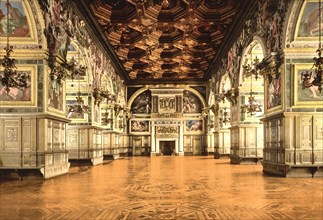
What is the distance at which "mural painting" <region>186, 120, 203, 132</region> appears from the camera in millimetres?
38156

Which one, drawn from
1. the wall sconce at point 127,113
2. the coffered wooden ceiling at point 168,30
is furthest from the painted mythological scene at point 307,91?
the wall sconce at point 127,113

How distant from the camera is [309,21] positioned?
41.4ft

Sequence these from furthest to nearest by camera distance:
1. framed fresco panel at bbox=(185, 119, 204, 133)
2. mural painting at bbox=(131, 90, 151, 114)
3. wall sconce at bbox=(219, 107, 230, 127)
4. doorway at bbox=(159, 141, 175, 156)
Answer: doorway at bbox=(159, 141, 175, 156)
mural painting at bbox=(131, 90, 151, 114)
framed fresco panel at bbox=(185, 119, 204, 133)
wall sconce at bbox=(219, 107, 230, 127)

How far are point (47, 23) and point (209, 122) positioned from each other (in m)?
24.4

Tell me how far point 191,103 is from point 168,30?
16833mm

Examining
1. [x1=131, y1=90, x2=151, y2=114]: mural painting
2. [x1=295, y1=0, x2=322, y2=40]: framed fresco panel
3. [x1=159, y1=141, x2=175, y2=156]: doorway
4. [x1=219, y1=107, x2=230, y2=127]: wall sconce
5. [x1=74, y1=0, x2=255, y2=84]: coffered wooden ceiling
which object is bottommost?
[x1=159, y1=141, x2=175, y2=156]: doorway

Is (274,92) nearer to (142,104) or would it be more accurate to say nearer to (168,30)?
(168,30)

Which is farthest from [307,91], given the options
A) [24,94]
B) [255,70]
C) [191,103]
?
[191,103]

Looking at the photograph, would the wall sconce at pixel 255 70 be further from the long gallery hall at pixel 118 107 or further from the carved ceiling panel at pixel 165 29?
the carved ceiling panel at pixel 165 29

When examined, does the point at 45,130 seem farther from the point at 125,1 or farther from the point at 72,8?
the point at 125,1

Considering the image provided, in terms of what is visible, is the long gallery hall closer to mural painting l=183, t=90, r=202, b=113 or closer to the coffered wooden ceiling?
the coffered wooden ceiling

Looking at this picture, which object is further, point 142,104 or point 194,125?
point 142,104

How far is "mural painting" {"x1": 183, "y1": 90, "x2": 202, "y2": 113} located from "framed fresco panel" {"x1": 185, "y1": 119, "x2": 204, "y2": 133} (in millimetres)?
1030

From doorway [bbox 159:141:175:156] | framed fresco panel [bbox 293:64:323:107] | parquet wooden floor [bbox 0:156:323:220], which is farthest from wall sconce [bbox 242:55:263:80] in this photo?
doorway [bbox 159:141:175:156]
